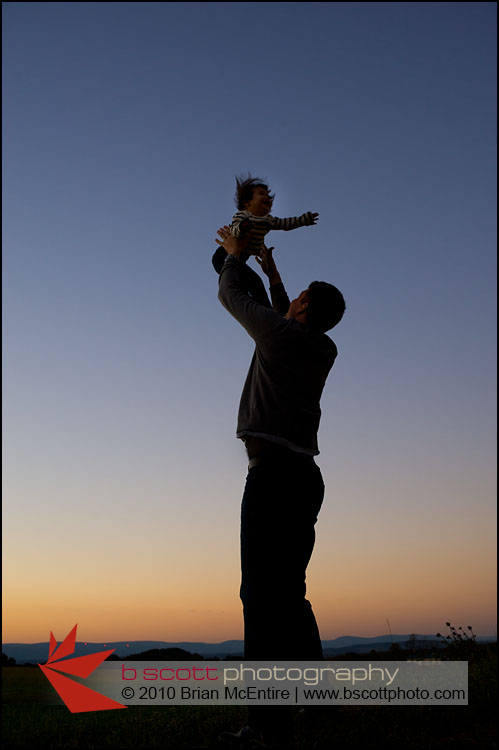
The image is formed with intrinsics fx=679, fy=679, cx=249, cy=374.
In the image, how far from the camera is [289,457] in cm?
452

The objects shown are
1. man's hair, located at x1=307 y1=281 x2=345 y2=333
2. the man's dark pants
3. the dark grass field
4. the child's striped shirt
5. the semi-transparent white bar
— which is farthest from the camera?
the child's striped shirt

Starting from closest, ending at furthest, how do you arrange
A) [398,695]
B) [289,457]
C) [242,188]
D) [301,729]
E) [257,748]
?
[257,748] < [289,457] < [301,729] < [242,188] < [398,695]

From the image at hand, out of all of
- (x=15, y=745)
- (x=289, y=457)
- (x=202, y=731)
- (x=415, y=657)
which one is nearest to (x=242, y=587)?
(x=289, y=457)

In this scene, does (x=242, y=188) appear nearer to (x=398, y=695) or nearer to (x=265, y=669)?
(x=265, y=669)

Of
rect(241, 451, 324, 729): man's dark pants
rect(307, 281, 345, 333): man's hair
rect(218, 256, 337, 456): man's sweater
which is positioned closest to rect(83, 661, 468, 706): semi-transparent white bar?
rect(241, 451, 324, 729): man's dark pants

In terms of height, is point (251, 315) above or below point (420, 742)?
above

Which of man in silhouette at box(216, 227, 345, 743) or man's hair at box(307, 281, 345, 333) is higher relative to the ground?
man's hair at box(307, 281, 345, 333)

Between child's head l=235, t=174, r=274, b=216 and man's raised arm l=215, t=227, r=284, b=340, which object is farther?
child's head l=235, t=174, r=274, b=216

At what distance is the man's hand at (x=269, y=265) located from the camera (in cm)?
551

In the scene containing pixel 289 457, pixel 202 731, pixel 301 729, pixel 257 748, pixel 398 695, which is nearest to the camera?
pixel 257 748

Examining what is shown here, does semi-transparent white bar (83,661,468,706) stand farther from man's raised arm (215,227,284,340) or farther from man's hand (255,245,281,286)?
man's hand (255,245,281,286)

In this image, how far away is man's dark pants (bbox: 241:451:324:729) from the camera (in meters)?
4.29

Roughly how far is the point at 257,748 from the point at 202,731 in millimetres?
1277

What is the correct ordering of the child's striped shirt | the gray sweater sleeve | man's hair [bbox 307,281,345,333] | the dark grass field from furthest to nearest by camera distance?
the child's striped shirt → the dark grass field → man's hair [bbox 307,281,345,333] → the gray sweater sleeve
